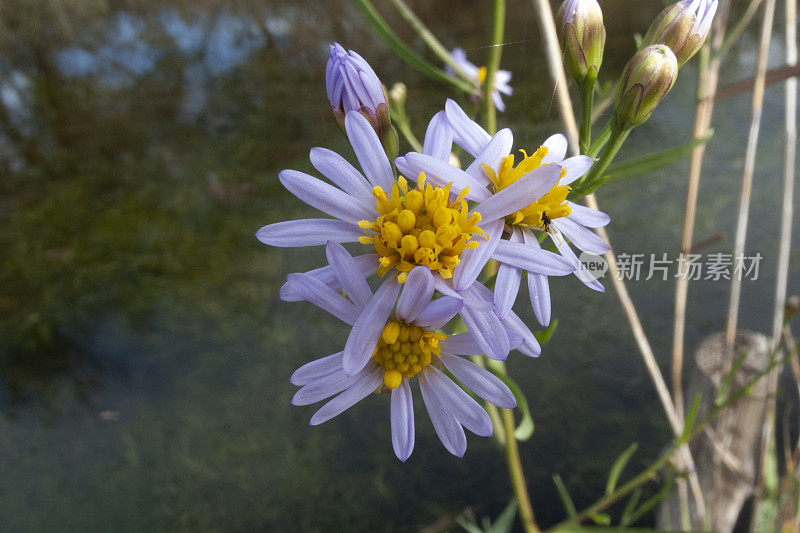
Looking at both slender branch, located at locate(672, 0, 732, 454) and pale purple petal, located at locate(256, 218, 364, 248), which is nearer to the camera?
pale purple petal, located at locate(256, 218, 364, 248)

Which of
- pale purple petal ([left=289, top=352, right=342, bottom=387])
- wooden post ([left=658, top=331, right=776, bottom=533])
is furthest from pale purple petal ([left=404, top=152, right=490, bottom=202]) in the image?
wooden post ([left=658, top=331, right=776, bottom=533])

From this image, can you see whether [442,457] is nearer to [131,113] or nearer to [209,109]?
[209,109]

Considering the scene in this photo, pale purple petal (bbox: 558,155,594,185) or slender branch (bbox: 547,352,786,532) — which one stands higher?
pale purple petal (bbox: 558,155,594,185)

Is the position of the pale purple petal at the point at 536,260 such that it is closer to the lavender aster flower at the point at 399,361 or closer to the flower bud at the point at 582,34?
the lavender aster flower at the point at 399,361

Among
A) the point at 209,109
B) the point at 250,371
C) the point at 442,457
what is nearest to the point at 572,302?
the point at 442,457

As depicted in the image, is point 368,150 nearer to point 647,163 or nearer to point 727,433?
point 647,163

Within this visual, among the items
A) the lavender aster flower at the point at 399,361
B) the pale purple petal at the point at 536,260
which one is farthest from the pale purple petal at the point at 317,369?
the pale purple petal at the point at 536,260

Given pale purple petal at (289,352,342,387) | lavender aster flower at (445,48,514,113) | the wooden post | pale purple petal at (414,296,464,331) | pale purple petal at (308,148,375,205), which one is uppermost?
lavender aster flower at (445,48,514,113)

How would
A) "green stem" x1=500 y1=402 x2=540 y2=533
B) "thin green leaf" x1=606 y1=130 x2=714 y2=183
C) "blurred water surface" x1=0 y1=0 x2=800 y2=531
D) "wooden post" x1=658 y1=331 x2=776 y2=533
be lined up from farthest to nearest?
"blurred water surface" x1=0 y1=0 x2=800 y2=531, "wooden post" x1=658 y1=331 x2=776 y2=533, "green stem" x1=500 y1=402 x2=540 y2=533, "thin green leaf" x1=606 y1=130 x2=714 y2=183

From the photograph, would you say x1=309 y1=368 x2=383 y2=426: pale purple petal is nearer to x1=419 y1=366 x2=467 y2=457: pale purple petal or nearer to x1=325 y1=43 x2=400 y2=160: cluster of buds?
x1=419 y1=366 x2=467 y2=457: pale purple petal
